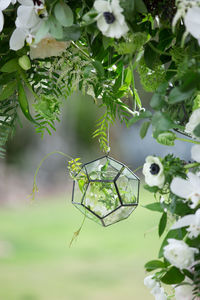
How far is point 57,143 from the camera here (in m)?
4.64

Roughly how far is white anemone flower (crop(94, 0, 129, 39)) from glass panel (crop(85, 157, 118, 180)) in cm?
26

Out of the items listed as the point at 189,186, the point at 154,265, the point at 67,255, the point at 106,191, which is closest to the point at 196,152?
the point at 189,186

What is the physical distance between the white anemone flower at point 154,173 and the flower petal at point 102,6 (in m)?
0.15

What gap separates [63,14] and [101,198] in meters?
0.29

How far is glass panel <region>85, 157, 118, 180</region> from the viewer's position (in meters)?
0.60

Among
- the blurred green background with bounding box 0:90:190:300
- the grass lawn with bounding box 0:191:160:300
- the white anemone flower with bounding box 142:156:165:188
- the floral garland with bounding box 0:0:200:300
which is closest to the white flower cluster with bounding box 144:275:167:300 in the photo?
the floral garland with bounding box 0:0:200:300

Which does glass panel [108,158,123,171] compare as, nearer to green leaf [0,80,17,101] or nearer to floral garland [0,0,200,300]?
floral garland [0,0,200,300]

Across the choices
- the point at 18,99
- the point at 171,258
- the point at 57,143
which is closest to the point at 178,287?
the point at 171,258

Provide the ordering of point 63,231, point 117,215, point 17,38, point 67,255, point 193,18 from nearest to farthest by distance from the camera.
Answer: point 193,18 < point 17,38 < point 117,215 < point 67,255 < point 63,231

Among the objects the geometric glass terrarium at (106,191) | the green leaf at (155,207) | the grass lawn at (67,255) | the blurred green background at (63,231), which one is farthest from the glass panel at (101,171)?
the blurred green background at (63,231)

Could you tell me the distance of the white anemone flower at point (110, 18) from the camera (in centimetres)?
38

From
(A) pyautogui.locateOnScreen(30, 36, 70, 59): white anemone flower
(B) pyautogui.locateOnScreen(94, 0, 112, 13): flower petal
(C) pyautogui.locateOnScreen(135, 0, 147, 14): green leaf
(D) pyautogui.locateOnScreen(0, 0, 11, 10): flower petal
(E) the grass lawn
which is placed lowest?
(E) the grass lawn

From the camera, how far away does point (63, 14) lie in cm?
40

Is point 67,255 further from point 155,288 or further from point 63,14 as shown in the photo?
point 63,14
